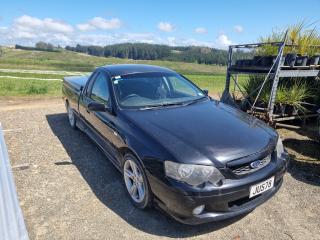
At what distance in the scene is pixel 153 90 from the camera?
442 cm

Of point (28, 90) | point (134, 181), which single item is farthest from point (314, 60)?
point (28, 90)

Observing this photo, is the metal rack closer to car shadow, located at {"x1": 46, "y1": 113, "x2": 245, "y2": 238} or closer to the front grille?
the front grille

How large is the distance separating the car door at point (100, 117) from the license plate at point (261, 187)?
185 centimetres

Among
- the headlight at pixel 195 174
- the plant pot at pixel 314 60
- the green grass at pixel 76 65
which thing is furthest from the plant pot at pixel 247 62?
the green grass at pixel 76 65

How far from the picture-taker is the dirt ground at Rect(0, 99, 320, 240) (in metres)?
3.17

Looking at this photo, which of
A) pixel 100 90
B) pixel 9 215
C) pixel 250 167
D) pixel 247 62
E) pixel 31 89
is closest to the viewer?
pixel 9 215

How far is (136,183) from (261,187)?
1.40 m

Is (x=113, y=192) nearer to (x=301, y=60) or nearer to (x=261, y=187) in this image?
(x=261, y=187)

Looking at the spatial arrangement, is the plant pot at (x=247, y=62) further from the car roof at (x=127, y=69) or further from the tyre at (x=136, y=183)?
the tyre at (x=136, y=183)

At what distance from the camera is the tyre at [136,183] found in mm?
3266

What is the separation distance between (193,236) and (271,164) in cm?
115

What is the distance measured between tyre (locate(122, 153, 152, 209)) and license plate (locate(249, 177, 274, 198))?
1.06 meters

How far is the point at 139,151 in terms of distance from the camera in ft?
10.7

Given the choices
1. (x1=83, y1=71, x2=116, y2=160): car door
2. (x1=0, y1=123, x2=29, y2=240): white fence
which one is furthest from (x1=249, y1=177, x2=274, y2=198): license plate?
(x1=0, y1=123, x2=29, y2=240): white fence
